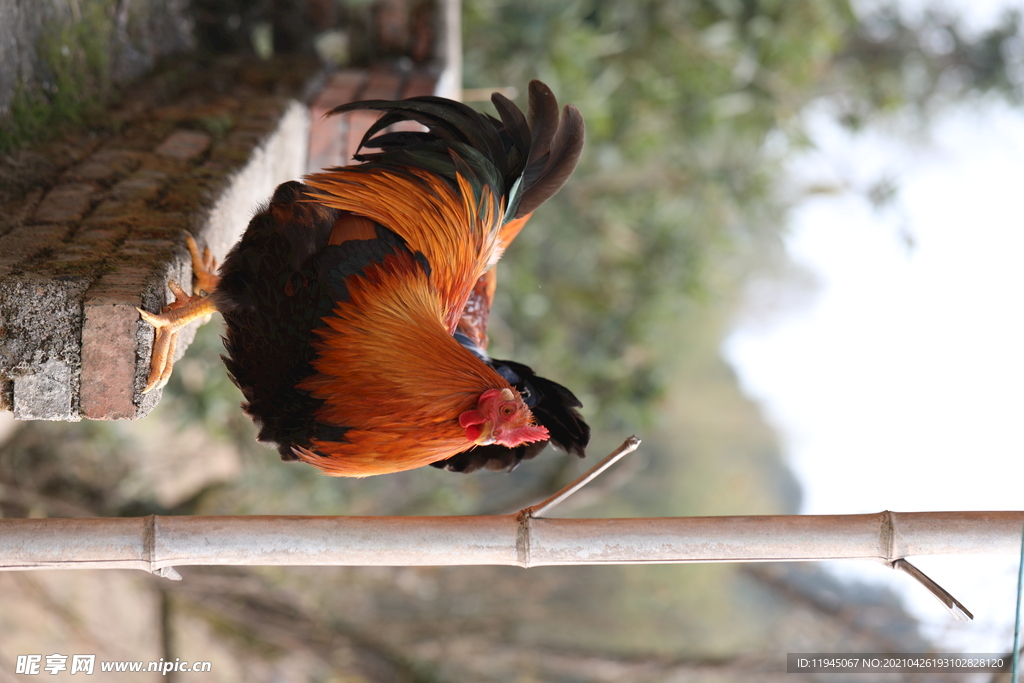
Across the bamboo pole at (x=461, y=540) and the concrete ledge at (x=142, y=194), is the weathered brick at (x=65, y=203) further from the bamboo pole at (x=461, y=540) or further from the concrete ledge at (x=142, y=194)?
the bamboo pole at (x=461, y=540)

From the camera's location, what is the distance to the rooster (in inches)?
54.0

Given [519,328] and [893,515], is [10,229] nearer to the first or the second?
[893,515]

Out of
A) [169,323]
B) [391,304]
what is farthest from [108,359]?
[391,304]

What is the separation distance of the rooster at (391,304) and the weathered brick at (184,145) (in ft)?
1.93

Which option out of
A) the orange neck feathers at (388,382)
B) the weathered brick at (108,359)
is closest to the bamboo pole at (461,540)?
the orange neck feathers at (388,382)

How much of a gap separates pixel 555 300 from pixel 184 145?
3.46 meters

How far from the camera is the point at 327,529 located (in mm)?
1293

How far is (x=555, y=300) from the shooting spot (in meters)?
5.46

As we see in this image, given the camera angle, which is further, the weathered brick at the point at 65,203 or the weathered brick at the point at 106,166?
the weathered brick at the point at 106,166

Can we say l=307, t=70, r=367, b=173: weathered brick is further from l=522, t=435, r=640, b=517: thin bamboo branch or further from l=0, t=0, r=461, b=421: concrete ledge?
l=522, t=435, r=640, b=517: thin bamboo branch

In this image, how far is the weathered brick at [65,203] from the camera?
1793mm

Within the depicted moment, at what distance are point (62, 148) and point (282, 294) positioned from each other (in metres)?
1.11

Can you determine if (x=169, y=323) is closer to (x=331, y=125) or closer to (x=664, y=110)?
(x=331, y=125)

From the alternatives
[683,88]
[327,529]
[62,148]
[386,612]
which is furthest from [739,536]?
[386,612]
